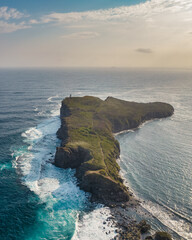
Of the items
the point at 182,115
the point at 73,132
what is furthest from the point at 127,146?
the point at 182,115

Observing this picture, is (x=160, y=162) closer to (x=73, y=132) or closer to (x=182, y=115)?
(x=73, y=132)

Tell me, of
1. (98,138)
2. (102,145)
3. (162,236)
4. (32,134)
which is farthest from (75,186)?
(32,134)

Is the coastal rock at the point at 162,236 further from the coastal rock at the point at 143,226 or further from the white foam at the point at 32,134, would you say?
the white foam at the point at 32,134

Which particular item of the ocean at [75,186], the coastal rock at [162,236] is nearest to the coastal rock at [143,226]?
the ocean at [75,186]

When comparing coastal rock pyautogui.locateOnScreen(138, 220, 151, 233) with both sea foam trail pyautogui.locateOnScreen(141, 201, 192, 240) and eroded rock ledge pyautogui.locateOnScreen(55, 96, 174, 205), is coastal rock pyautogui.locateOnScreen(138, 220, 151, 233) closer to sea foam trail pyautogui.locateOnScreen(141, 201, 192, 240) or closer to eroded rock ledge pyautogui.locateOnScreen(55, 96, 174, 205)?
sea foam trail pyautogui.locateOnScreen(141, 201, 192, 240)

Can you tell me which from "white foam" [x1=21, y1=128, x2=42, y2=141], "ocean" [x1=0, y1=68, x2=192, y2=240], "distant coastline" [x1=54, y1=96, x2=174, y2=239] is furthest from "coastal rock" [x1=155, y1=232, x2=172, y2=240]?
"white foam" [x1=21, y1=128, x2=42, y2=141]

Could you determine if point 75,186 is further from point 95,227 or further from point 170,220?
point 170,220
